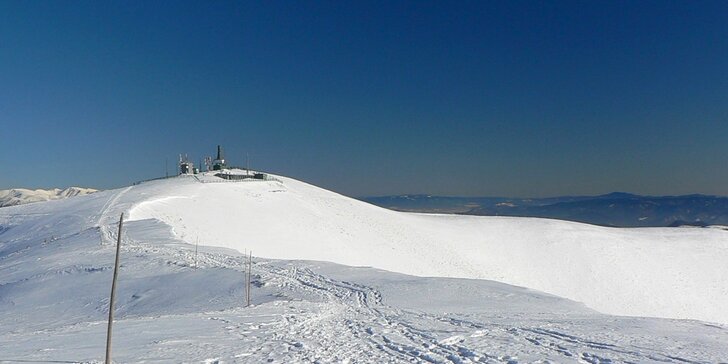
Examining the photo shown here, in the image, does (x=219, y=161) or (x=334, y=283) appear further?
(x=219, y=161)

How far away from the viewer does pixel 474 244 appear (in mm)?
61531

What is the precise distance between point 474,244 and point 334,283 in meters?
38.4

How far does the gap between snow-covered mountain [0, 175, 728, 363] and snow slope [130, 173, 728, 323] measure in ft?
0.74

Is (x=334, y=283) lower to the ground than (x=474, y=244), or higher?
higher

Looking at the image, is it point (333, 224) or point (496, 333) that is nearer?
point (496, 333)

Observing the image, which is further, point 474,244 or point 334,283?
point 474,244

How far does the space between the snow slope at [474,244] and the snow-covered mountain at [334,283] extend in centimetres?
23

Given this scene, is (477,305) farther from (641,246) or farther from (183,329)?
(641,246)

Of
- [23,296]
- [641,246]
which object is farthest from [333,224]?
[641,246]

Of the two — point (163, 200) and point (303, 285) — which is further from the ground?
point (163, 200)

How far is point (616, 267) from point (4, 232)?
6082 centimetres

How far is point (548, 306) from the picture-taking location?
21453mm

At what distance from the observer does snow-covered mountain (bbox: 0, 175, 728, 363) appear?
1410 centimetres

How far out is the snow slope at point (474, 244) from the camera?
48031mm
